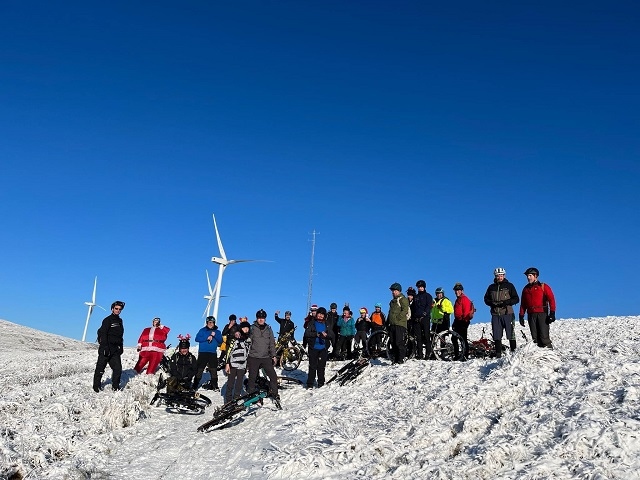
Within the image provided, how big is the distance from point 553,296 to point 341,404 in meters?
6.15

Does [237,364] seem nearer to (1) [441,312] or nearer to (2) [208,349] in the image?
(2) [208,349]

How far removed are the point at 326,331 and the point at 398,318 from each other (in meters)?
2.54

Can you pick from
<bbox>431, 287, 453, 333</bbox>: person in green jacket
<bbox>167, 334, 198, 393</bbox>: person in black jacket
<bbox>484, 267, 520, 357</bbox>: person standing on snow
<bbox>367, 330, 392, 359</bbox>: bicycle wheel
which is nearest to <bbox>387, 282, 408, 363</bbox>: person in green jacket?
<bbox>367, 330, 392, 359</bbox>: bicycle wheel

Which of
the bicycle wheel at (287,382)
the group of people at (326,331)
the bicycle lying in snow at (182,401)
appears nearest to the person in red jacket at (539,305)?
the group of people at (326,331)

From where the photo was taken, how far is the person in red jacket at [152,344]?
2000cm

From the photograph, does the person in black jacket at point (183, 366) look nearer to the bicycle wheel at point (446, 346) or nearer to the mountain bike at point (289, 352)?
the mountain bike at point (289, 352)

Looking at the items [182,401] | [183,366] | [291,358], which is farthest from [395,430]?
[291,358]

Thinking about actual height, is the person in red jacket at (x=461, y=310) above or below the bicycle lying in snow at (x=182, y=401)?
above

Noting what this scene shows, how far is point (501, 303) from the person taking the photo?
1384cm

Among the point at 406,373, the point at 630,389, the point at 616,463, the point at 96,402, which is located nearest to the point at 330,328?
the point at 406,373

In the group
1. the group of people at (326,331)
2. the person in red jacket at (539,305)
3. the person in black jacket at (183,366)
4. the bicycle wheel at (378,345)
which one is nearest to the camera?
the person in red jacket at (539,305)

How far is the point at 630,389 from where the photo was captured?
8.12m

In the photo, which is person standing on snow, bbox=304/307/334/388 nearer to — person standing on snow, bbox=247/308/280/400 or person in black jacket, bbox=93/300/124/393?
person standing on snow, bbox=247/308/280/400

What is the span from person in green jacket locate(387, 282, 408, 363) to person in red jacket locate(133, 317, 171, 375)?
972 centimetres
